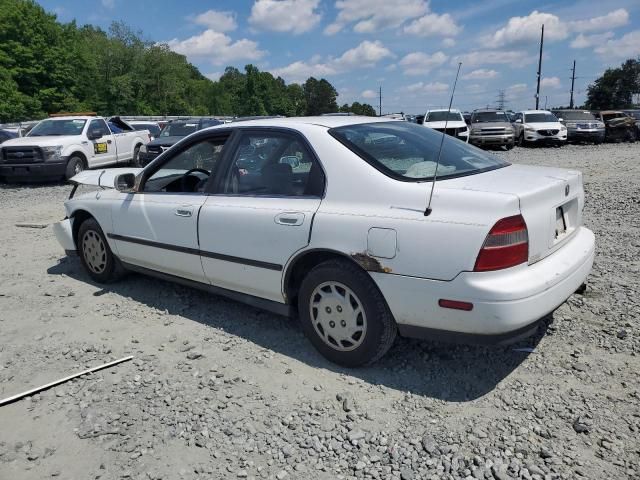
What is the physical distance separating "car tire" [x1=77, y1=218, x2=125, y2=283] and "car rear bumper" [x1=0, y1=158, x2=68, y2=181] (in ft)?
27.8

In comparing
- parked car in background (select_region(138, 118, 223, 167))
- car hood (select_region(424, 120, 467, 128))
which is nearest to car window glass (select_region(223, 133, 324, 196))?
parked car in background (select_region(138, 118, 223, 167))

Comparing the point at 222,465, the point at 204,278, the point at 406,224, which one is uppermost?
the point at 406,224

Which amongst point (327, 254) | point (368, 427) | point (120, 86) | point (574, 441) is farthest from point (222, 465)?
point (120, 86)

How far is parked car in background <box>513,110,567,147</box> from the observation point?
21.7 meters

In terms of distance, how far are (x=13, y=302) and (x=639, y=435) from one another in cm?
497

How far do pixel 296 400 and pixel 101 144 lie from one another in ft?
42.3

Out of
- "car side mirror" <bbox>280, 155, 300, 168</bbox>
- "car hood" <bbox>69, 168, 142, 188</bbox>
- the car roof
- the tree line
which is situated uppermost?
the tree line

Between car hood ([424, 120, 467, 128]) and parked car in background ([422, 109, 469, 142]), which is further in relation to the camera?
car hood ([424, 120, 467, 128])

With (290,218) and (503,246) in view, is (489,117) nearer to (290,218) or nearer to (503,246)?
(290,218)

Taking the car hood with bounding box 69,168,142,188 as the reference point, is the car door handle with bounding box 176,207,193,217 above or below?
below

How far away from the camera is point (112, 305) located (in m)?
4.54

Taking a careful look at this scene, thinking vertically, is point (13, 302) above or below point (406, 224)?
below

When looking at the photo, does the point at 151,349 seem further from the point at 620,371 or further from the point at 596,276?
the point at 596,276

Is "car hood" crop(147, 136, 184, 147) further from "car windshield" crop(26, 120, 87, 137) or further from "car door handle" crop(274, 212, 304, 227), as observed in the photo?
"car door handle" crop(274, 212, 304, 227)
